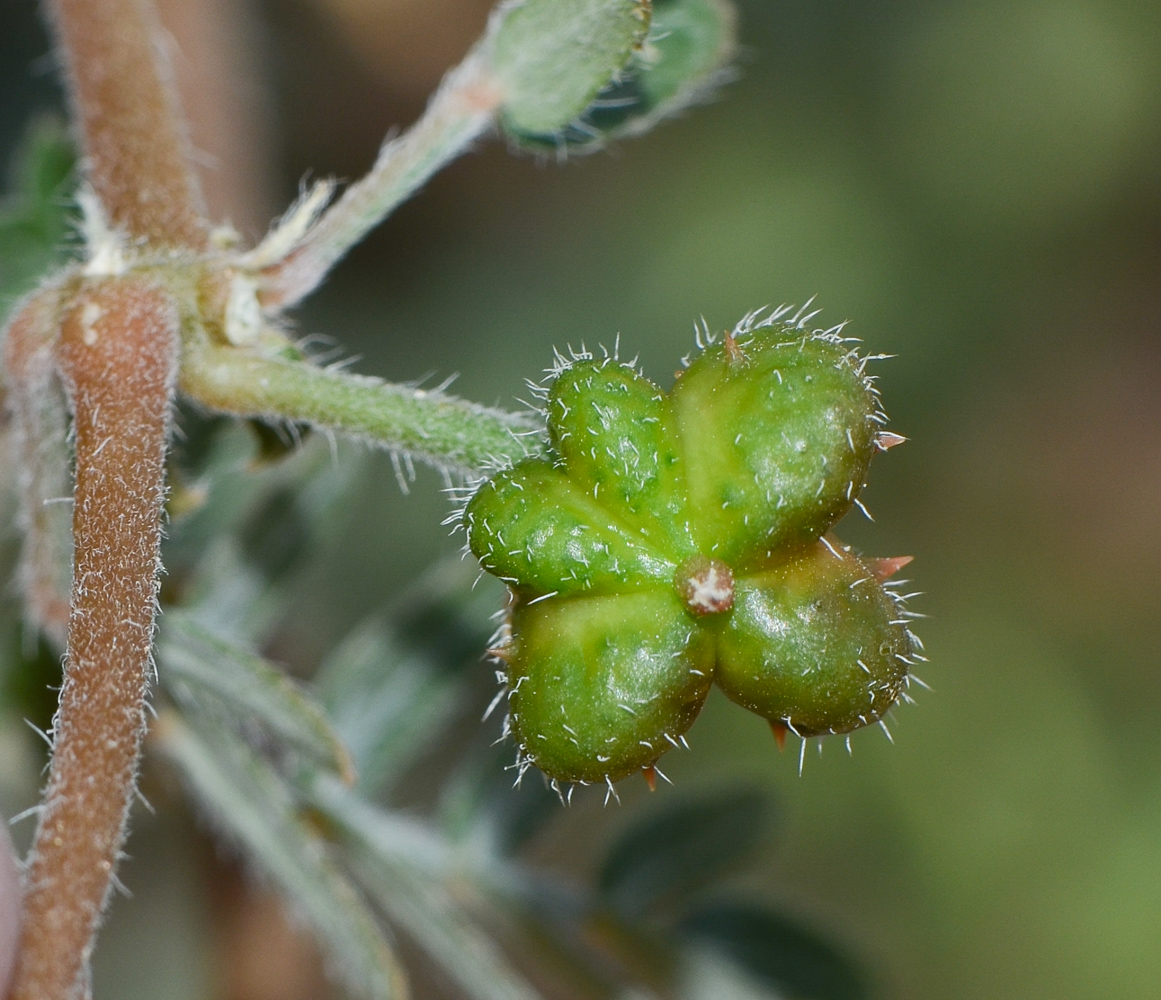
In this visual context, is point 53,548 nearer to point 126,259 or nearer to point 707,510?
point 126,259

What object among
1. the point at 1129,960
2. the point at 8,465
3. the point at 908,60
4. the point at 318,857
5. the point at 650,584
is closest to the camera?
the point at 650,584

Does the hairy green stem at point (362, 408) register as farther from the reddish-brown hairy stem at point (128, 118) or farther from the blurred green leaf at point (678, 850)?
the blurred green leaf at point (678, 850)

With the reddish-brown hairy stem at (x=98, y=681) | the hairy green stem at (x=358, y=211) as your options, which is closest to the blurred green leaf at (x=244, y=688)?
the reddish-brown hairy stem at (x=98, y=681)

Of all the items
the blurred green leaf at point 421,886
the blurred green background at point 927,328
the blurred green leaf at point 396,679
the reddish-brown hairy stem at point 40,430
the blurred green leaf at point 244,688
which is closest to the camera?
the reddish-brown hairy stem at point 40,430

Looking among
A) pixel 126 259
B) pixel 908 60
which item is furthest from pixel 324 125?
pixel 126 259

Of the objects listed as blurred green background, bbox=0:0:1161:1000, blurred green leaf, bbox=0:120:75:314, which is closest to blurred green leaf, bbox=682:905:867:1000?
blurred green leaf, bbox=0:120:75:314

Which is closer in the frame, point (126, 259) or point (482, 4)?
point (126, 259)

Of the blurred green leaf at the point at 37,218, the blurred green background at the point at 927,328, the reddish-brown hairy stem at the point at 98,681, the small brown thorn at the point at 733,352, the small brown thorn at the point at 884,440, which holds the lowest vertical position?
the reddish-brown hairy stem at the point at 98,681
